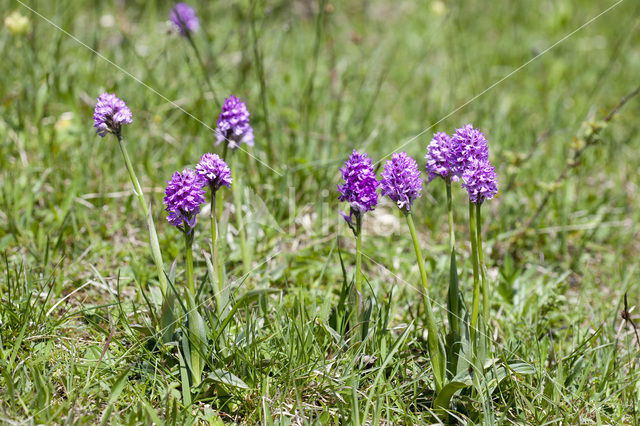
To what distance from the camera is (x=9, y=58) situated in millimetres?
3779

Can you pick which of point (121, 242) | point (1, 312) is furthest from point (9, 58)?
point (1, 312)

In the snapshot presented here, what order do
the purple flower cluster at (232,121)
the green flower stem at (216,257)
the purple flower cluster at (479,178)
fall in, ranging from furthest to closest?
the purple flower cluster at (232,121) → the green flower stem at (216,257) → the purple flower cluster at (479,178)

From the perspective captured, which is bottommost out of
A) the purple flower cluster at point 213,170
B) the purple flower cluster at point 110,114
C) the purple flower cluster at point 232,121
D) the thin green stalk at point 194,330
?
the thin green stalk at point 194,330

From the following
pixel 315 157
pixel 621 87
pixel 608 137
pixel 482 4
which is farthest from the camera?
pixel 482 4

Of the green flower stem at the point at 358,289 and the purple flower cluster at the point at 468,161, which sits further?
the green flower stem at the point at 358,289

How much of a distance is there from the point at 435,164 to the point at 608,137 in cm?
288

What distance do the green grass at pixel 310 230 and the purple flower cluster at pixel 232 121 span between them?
27 centimetres

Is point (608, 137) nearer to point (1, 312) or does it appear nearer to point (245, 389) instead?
point (245, 389)

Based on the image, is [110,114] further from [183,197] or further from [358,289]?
[358,289]

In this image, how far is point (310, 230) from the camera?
296cm

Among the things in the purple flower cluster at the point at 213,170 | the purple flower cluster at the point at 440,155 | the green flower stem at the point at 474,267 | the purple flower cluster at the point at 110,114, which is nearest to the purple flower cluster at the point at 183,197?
the purple flower cluster at the point at 213,170

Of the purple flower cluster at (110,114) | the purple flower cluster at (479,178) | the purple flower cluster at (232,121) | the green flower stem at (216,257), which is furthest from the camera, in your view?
the purple flower cluster at (232,121)

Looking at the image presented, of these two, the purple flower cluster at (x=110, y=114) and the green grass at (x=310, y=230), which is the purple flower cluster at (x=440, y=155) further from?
the purple flower cluster at (x=110, y=114)

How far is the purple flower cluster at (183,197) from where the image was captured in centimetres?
170
